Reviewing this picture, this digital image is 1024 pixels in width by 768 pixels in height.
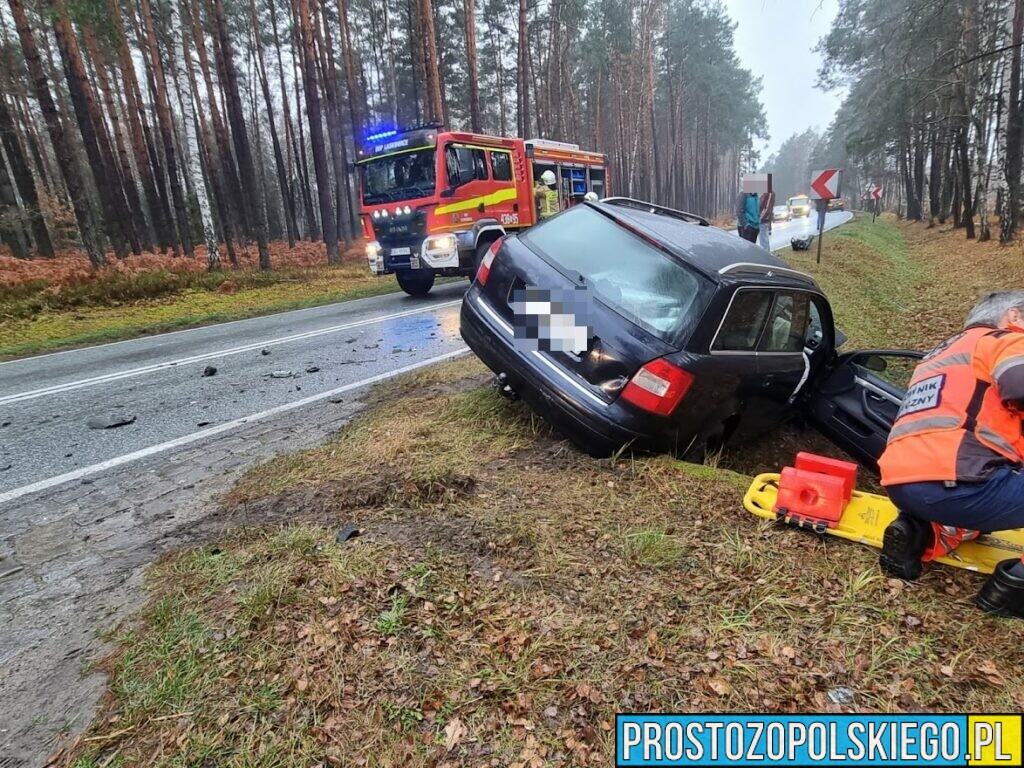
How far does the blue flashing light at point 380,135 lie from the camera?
1070 cm

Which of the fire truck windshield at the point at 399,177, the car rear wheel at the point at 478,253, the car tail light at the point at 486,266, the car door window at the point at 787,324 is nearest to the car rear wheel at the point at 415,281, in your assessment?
the car rear wheel at the point at 478,253

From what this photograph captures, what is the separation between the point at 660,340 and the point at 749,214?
37.8 feet

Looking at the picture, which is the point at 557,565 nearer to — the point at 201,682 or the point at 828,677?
the point at 828,677

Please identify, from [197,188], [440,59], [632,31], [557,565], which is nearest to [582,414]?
[557,565]

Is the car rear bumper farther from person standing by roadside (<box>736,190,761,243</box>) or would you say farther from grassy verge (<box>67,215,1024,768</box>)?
person standing by roadside (<box>736,190,761,243</box>)

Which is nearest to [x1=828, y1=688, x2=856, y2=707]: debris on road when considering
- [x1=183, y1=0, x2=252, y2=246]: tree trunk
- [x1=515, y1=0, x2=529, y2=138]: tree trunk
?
[x1=183, y1=0, x2=252, y2=246]: tree trunk

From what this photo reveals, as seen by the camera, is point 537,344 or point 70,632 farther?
point 537,344

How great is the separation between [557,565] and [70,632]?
6.53 ft

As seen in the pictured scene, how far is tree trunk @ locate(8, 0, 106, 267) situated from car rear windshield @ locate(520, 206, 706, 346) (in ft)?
43.4

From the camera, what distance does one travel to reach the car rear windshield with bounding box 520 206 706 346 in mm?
3440

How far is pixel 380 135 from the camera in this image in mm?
10875

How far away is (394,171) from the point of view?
420 inches

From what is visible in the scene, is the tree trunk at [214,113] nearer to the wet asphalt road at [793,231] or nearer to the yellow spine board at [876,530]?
the wet asphalt road at [793,231]

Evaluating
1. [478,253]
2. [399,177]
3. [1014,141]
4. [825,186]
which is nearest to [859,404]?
[478,253]
